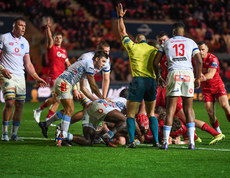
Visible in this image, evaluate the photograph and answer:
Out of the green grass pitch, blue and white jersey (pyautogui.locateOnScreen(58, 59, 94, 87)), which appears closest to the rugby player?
the green grass pitch

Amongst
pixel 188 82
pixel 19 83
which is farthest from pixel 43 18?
pixel 188 82

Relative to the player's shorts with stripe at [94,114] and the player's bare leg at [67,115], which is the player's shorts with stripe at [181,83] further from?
the player's bare leg at [67,115]

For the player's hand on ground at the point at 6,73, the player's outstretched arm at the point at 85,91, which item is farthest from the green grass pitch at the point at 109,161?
the player's hand on ground at the point at 6,73

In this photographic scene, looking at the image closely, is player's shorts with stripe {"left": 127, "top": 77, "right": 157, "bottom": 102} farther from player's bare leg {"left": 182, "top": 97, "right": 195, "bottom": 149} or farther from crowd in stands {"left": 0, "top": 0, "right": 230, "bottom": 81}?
crowd in stands {"left": 0, "top": 0, "right": 230, "bottom": 81}

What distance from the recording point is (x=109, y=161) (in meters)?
6.18

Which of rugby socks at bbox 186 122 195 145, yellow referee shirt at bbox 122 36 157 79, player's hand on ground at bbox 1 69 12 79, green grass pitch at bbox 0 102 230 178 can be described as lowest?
green grass pitch at bbox 0 102 230 178

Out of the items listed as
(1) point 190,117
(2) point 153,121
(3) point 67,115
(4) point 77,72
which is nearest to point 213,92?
(2) point 153,121

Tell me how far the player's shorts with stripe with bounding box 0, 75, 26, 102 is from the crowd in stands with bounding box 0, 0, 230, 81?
15.0 m

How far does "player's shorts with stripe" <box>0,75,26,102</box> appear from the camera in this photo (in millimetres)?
8656

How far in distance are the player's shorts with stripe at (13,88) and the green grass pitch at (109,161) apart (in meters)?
0.91

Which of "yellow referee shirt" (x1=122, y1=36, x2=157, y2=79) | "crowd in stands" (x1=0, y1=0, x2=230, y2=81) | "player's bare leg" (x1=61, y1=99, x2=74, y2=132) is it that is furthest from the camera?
"crowd in stands" (x1=0, y1=0, x2=230, y2=81)

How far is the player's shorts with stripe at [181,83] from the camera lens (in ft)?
24.3

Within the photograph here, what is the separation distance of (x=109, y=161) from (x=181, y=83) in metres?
2.02

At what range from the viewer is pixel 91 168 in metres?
5.64
